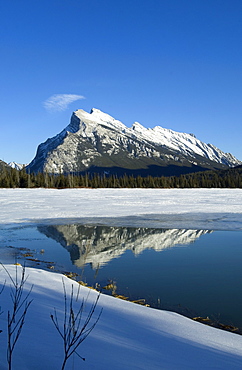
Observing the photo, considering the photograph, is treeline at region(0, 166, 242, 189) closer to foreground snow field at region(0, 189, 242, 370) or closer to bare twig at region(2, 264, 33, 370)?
foreground snow field at region(0, 189, 242, 370)

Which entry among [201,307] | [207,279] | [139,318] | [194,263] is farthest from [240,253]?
[139,318]

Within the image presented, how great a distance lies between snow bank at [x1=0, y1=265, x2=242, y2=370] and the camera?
4074 mm

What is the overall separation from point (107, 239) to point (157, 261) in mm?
6244

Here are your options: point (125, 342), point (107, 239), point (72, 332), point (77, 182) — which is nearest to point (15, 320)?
point (72, 332)

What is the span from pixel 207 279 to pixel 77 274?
4792mm

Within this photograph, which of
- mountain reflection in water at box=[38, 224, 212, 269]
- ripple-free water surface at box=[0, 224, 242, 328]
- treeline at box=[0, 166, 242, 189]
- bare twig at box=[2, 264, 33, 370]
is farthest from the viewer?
treeline at box=[0, 166, 242, 189]

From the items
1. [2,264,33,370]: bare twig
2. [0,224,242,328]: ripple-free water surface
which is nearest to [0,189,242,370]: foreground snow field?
[2,264,33,370]: bare twig

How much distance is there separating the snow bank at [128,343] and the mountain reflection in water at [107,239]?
6.08 m

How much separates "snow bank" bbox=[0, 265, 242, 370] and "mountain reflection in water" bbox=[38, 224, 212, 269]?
608 cm

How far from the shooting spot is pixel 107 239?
61.8 ft

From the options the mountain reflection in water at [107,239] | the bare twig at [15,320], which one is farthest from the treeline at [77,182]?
the bare twig at [15,320]

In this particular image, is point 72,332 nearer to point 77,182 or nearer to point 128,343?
point 128,343

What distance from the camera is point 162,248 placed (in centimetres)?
1584

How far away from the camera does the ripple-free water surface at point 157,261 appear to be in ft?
28.7
